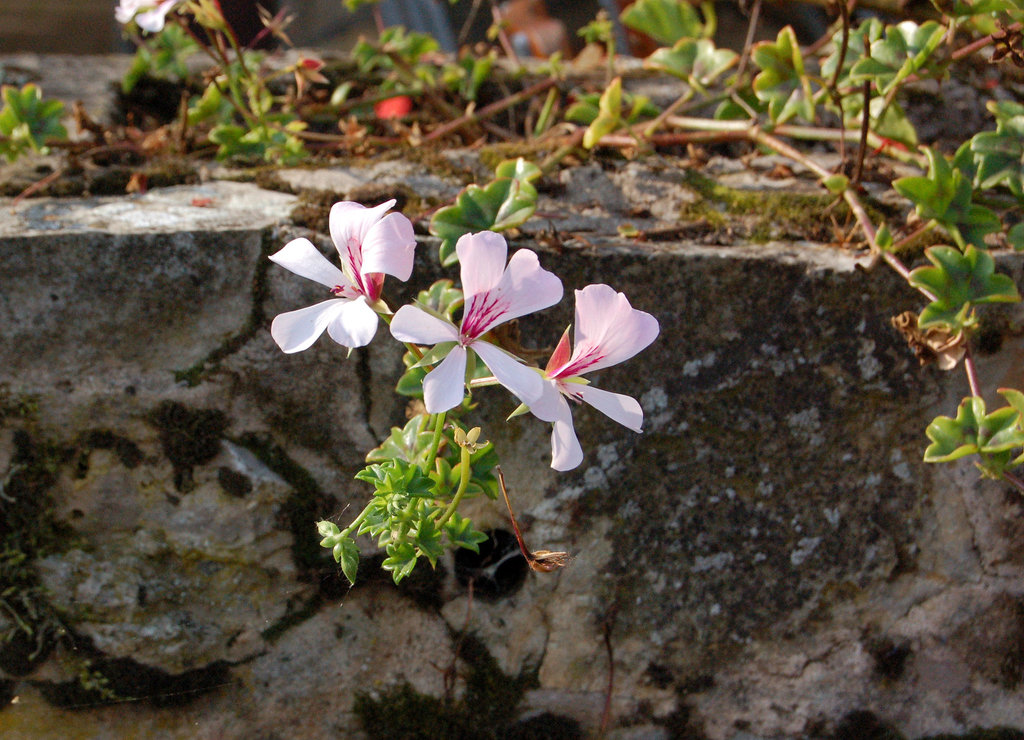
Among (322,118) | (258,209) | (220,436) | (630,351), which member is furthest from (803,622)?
(322,118)

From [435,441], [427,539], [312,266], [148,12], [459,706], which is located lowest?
[459,706]

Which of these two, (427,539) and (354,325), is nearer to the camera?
(354,325)

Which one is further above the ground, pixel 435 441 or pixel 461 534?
pixel 435 441

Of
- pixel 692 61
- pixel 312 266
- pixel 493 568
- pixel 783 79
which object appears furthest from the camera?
pixel 692 61

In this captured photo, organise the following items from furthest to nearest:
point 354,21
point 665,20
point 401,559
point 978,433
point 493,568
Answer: point 354,21
point 665,20
point 493,568
point 978,433
point 401,559

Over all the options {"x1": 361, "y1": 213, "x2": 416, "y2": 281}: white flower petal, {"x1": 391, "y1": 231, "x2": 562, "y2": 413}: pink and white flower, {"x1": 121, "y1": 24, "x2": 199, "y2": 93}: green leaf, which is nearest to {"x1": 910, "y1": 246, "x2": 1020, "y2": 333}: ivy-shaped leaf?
{"x1": 391, "y1": 231, "x2": 562, "y2": 413}: pink and white flower

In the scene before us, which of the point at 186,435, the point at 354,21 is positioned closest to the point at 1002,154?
the point at 186,435

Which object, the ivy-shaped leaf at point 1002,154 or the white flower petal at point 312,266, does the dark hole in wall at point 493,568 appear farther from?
the ivy-shaped leaf at point 1002,154

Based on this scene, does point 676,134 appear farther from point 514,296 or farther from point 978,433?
point 514,296
